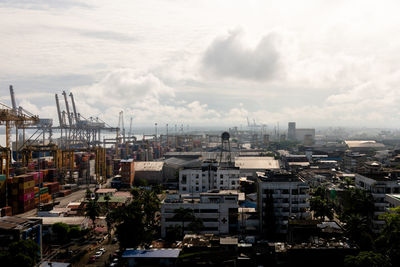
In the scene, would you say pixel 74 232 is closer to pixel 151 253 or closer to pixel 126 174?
pixel 151 253

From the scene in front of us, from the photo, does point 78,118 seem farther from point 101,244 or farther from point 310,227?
point 310,227

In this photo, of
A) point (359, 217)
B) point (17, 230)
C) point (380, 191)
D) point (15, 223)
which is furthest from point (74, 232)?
point (380, 191)

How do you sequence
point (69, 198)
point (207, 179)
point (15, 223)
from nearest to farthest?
point (15, 223), point (207, 179), point (69, 198)

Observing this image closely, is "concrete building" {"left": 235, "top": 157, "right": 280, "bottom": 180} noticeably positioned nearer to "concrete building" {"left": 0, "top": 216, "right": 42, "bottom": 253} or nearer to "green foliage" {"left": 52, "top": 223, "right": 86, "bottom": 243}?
"green foliage" {"left": 52, "top": 223, "right": 86, "bottom": 243}

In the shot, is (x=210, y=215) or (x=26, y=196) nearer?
(x=210, y=215)

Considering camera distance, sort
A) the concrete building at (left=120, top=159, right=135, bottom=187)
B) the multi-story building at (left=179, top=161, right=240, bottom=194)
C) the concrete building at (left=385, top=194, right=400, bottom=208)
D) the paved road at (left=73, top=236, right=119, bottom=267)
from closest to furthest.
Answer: the paved road at (left=73, top=236, right=119, bottom=267) → the concrete building at (left=385, top=194, right=400, bottom=208) → the multi-story building at (left=179, top=161, right=240, bottom=194) → the concrete building at (left=120, top=159, right=135, bottom=187)

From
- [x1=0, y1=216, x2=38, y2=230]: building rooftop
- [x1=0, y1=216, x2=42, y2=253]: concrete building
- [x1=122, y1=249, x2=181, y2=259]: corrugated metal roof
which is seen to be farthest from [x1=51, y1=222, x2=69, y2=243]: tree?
[x1=122, y1=249, x2=181, y2=259]: corrugated metal roof
